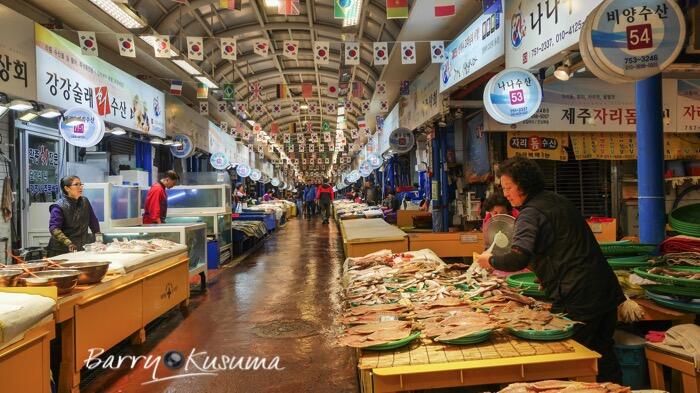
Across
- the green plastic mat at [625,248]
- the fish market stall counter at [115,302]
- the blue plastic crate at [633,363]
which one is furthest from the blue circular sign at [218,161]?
the blue plastic crate at [633,363]

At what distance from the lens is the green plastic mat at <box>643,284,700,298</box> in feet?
10.7

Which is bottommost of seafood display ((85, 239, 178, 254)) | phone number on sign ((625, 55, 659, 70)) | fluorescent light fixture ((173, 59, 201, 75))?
seafood display ((85, 239, 178, 254))

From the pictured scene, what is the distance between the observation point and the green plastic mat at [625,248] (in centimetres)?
438

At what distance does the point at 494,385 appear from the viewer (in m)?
2.75

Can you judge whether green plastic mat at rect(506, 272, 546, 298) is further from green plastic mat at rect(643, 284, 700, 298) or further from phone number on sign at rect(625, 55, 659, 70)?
phone number on sign at rect(625, 55, 659, 70)

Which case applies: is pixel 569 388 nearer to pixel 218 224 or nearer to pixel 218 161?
pixel 218 224

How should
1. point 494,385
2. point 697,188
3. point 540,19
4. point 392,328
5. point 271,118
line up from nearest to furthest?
point 494,385
point 392,328
point 540,19
point 697,188
point 271,118

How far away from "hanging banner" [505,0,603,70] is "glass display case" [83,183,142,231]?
673 cm

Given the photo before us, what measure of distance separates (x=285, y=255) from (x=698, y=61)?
415 inches

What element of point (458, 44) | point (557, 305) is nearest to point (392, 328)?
point (557, 305)

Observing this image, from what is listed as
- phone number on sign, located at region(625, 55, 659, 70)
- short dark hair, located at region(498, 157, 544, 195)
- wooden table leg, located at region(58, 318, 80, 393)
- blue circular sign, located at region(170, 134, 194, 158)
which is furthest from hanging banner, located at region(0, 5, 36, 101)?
phone number on sign, located at region(625, 55, 659, 70)

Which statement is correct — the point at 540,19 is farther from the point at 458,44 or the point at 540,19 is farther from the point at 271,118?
the point at 271,118

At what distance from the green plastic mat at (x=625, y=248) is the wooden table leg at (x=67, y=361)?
4.80 metres

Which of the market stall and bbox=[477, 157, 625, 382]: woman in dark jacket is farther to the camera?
bbox=[477, 157, 625, 382]: woman in dark jacket
